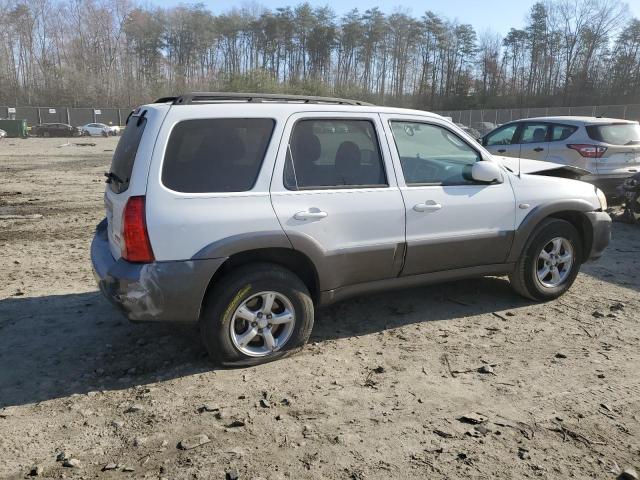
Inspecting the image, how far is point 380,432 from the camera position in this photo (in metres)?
3.16

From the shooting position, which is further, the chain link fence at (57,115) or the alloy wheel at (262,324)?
the chain link fence at (57,115)

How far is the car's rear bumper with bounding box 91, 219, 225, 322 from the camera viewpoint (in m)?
3.51

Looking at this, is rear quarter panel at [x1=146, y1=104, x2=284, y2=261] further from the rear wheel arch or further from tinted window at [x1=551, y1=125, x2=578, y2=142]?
tinted window at [x1=551, y1=125, x2=578, y2=142]

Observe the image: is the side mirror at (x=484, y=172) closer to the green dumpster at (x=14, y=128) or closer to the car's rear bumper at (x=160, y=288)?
the car's rear bumper at (x=160, y=288)

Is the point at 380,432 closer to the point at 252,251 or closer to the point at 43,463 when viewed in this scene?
the point at 252,251

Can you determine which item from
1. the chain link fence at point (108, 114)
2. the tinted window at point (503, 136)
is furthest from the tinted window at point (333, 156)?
the chain link fence at point (108, 114)

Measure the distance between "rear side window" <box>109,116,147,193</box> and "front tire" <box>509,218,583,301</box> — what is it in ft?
11.4

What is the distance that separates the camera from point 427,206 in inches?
173

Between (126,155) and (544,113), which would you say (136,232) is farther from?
(544,113)

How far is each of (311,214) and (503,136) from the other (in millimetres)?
8479

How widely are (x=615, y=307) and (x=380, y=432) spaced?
3.28 metres

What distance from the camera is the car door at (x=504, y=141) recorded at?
35.0 feet

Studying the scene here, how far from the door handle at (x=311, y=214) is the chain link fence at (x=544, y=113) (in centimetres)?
3862

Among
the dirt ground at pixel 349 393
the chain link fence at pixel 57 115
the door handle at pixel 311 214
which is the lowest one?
the dirt ground at pixel 349 393
